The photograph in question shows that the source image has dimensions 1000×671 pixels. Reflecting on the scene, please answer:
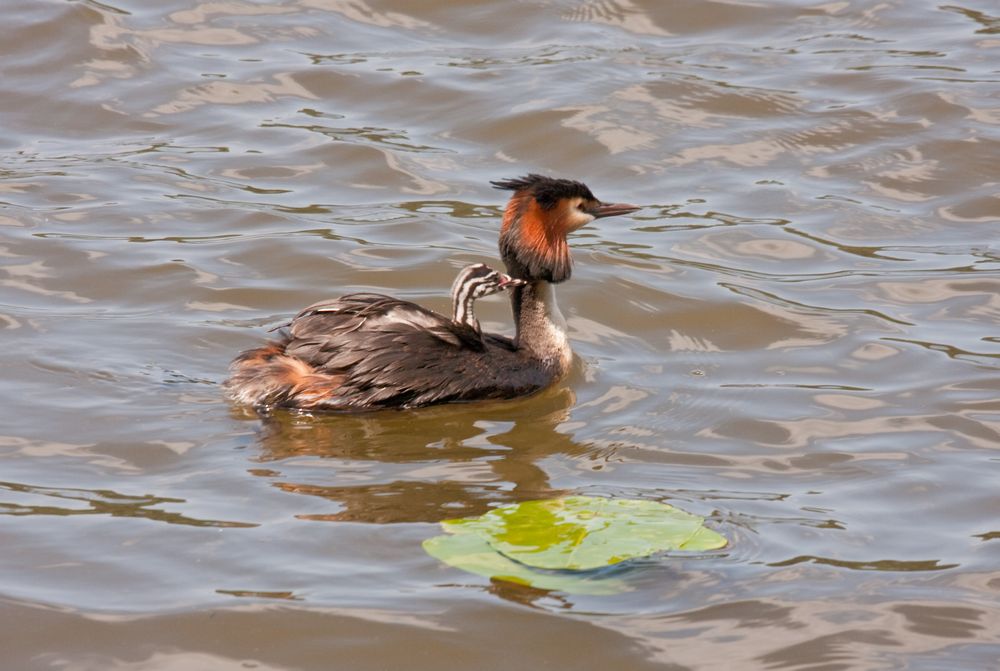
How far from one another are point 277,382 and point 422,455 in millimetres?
908

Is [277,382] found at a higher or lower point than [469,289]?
lower

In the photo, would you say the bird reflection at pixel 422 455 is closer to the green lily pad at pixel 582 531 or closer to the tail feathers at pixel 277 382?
the tail feathers at pixel 277 382

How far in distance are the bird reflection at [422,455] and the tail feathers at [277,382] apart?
0.08 metres

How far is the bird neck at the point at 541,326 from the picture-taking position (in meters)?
8.31

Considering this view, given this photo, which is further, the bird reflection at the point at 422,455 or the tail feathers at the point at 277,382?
the tail feathers at the point at 277,382

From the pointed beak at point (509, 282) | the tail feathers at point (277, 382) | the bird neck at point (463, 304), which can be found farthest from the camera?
the pointed beak at point (509, 282)

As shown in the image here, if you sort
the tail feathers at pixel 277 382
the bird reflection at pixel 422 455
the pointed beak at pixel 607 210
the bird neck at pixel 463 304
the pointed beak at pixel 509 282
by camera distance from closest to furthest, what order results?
1. the bird reflection at pixel 422 455
2. the tail feathers at pixel 277 382
3. the bird neck at pixel 463 304
4. the pointed beak at pixel 509 282
5. the pointed beak at pixel 607 210

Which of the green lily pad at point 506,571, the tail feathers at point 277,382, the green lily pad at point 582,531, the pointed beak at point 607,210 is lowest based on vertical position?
the green lily pad at point 506,571

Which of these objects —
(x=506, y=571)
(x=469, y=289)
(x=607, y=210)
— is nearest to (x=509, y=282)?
(x=469, y=289)

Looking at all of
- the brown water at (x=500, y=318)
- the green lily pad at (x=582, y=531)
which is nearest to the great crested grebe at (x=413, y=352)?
the brown water at (x=500, y=318)

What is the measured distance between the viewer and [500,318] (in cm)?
934

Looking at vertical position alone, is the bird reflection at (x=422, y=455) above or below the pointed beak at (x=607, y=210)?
below

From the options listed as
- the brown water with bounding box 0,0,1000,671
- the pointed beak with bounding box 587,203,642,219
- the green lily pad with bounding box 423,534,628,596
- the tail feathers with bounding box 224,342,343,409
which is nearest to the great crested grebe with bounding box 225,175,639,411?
the tail feathers with bounding box 224,342,343,409

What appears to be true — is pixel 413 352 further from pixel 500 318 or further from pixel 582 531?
pixel 582 531
